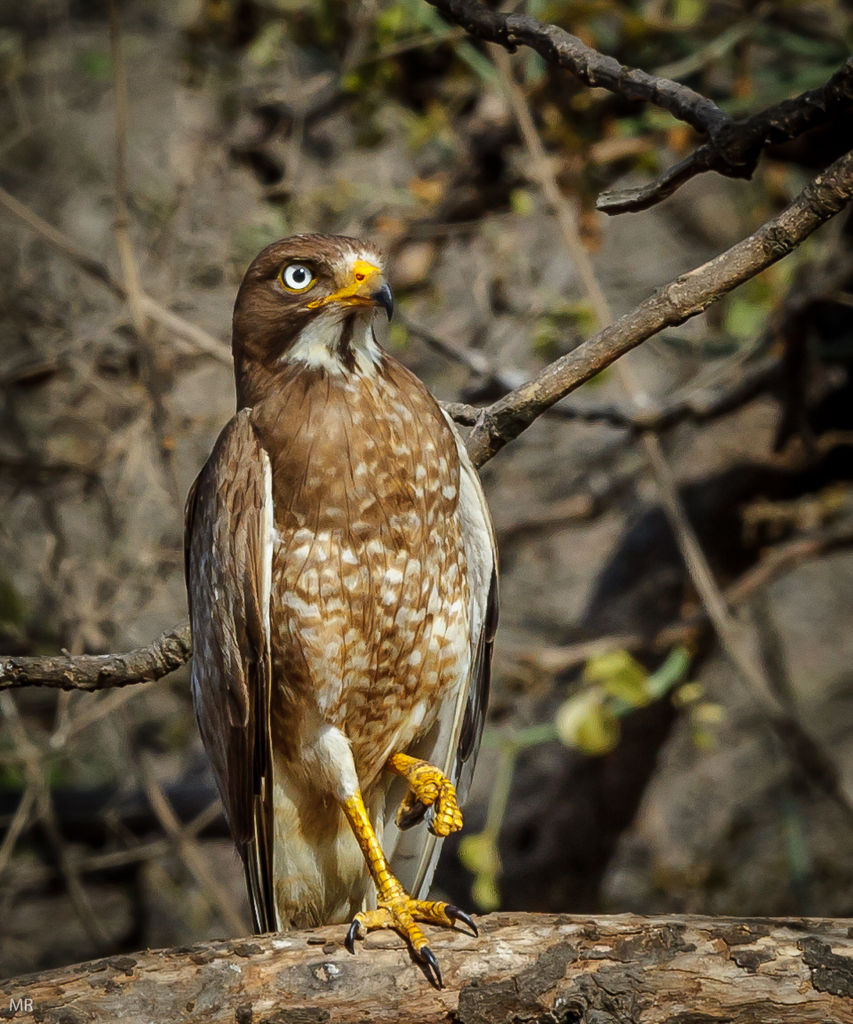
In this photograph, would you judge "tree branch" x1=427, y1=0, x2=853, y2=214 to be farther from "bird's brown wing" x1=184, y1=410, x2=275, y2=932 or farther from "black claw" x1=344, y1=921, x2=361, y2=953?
"black claw" x1=344, y1=921, x2=361, y2=953

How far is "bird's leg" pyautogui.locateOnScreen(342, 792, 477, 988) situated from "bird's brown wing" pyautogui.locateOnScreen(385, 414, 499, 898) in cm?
30

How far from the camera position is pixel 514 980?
9.40ft

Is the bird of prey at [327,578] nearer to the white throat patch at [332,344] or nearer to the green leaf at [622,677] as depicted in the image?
the white throat patch at [332,344]

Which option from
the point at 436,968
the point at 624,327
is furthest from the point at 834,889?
the point at 624,327

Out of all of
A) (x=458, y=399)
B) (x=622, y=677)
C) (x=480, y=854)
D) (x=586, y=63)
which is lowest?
(x=480, y=854)

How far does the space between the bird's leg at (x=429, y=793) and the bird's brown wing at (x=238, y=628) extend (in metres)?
0.38

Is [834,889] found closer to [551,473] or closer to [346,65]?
[551,473]

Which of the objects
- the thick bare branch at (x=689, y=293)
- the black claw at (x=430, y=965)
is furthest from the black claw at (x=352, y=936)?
the thick bare branch at (x=689, y=293)

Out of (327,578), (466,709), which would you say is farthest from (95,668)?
(466,709)

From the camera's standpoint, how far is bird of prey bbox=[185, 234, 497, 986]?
3.33 m

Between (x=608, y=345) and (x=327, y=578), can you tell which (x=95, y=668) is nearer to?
(x=327, y=578)

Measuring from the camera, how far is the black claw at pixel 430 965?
9.55 feet

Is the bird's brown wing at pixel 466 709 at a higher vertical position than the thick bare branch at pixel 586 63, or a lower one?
lower

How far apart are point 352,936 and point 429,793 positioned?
22.7 inches
